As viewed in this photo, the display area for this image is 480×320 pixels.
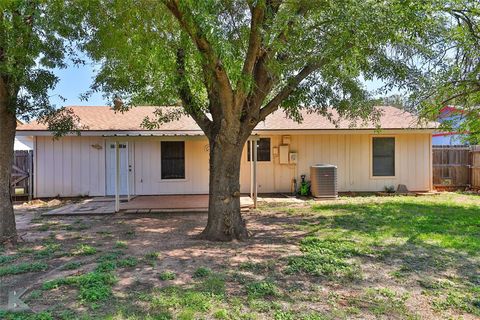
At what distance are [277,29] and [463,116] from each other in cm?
675

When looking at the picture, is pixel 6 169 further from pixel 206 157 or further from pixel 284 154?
pixel 284 154

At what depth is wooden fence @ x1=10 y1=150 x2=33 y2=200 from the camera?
1254 centimetres

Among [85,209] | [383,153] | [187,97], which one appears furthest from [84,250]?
[383,153]

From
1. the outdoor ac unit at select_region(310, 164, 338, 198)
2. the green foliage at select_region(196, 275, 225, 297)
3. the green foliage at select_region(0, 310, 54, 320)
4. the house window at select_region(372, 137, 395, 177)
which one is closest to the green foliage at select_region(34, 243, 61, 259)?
the green foliage at select_region(0, 310, 54, 320)

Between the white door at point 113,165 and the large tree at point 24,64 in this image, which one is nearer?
the large tree at point 24,64

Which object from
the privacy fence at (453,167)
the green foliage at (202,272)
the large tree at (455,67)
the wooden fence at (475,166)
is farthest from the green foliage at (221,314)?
the wooden fence at (475,166)

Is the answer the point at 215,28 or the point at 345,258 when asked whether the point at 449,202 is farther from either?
the point at 215,28

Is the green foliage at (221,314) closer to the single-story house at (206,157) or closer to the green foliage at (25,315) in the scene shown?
the green foliage at (25,315)

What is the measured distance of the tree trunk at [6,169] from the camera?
6230 mm

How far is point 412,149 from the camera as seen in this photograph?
13.7 meters

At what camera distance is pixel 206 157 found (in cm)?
1326

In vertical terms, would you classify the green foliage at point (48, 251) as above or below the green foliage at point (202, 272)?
above

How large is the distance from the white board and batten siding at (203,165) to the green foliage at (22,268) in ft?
24.4

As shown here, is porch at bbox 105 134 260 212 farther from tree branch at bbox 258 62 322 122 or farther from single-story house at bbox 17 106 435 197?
tree branch at bbox 258 62 322 122
